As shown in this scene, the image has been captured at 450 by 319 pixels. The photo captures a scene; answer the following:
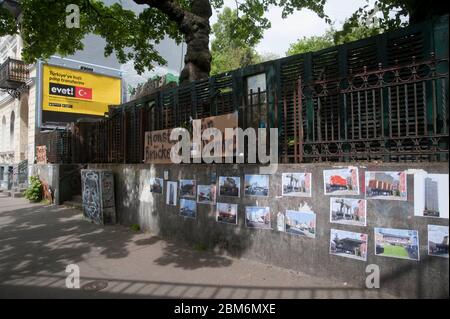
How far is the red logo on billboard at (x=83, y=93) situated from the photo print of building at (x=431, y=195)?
20073mm

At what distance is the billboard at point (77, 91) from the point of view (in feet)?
62.8

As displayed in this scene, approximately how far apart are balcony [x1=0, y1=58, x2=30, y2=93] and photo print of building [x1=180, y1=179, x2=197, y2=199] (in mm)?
17287

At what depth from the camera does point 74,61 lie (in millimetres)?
20797

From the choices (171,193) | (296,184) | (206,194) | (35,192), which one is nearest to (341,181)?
(296,184)

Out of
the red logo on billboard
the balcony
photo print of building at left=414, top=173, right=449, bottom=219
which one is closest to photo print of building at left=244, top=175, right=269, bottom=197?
photo print of building at left=414, top=173, right=449, bottom=219

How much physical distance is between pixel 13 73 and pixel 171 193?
17298 mm

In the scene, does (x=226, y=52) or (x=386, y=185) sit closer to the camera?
(x=386, y=185)

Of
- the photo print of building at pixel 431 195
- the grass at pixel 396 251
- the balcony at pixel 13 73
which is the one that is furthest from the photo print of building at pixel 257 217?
the balcony at pixel 13 73

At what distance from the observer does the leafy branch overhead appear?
32.0 feet

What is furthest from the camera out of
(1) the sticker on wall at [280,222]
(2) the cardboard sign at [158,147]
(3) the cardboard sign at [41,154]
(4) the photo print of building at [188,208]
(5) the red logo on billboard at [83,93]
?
(5) the red logo on billboard at [83,93]

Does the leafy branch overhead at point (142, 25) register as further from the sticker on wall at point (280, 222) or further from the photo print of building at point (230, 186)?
the sticker on wall at point (280, 222)

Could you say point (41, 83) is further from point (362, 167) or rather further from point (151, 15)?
point (362, 167)

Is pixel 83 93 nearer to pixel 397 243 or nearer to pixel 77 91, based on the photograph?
pixel 77 91

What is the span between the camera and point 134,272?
538cm
